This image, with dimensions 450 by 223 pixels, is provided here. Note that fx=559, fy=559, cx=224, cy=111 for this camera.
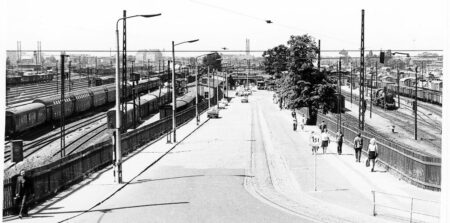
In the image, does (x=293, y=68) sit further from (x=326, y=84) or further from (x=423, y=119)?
(x=423, y=119)

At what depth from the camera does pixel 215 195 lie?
20.0 meters

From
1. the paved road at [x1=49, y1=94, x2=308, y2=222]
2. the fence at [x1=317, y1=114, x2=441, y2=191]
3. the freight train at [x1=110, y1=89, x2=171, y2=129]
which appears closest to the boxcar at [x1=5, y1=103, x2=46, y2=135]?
the freight train at [x1=110, y1=89, x2=171, y2=129]

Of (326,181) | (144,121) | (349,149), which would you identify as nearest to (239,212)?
(326,181)

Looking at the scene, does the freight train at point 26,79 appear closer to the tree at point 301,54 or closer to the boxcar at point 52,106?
the boxcar at point 52,106

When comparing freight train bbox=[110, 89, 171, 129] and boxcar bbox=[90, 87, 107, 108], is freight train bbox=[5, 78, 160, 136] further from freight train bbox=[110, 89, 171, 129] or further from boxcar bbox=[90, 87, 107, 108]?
freight train bbox=[110, 89, 171, 129]

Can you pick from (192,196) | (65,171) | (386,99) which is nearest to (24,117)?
(65,171)

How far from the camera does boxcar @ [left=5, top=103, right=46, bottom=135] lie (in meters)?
41.4

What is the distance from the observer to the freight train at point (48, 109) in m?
42.1

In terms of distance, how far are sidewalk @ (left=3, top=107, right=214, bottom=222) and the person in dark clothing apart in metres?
0.29

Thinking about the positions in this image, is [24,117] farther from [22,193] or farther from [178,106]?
[22,193]

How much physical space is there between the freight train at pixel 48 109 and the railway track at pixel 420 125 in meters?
30.5

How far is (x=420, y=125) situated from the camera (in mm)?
64438

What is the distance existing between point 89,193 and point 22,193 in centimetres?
411

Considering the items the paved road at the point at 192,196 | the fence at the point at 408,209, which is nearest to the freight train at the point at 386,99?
the paved road at the point at 192,196
